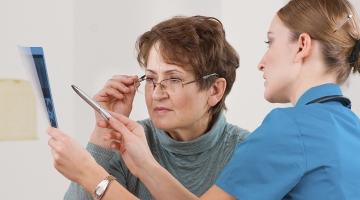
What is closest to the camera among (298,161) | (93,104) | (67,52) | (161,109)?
(298,161)

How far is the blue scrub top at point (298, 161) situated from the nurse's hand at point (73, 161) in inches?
9.2

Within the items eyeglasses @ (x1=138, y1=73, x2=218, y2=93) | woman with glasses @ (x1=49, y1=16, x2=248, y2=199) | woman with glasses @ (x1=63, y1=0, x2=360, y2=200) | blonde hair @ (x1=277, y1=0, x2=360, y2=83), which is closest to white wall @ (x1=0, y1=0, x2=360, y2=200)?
woman with glasses @ (x1=49, y1=16, x2=248, y2=199)

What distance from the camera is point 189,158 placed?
3.82 feet

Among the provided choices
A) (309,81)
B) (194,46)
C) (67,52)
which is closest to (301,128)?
(309,81)

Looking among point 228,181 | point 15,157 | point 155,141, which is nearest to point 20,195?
point 15,157

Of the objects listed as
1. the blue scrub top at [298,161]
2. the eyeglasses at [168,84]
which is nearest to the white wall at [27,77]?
the eyeglasses at [168,84]

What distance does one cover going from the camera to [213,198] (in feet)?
2.63

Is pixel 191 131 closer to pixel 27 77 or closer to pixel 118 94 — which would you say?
pixel 118 94

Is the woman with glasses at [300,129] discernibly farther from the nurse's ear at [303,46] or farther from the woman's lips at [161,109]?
the woman's lips at [161,109]

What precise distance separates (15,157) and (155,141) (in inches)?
13.1

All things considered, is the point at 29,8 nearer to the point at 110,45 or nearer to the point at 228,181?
the point at 110,45

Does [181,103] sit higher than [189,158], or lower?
higher

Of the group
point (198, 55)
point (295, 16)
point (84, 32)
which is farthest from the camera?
point (84, 32)

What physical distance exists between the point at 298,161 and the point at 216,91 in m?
0.45
